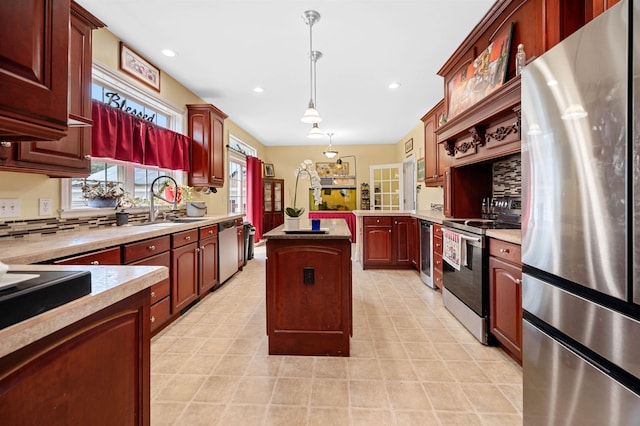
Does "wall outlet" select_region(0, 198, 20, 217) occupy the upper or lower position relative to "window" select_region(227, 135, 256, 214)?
lower

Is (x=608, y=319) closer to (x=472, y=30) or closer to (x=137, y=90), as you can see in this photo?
(x=472, y=30)

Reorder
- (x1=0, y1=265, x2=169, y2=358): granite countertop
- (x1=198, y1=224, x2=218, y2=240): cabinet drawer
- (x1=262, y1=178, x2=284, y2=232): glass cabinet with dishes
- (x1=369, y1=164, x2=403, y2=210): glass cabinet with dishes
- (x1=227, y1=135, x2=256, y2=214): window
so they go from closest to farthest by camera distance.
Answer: (x1=0, y1=265, x2=169, y2=358): granite countertop → (x1=198, y1=224, x2=218, y2=240): cabinet drawer → (x1=227, y1=135, x2=256, y2=214): window → (x1=369, y1=164, x2=403, y2=210): glass cabinet with dishes → (x1=262, y1=178, x2=284, y2=232): glass cabinet with dishes

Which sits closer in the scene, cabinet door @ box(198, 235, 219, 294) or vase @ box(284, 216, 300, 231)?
vase @ box(284, 216, 300, 231)

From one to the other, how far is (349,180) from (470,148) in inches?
202

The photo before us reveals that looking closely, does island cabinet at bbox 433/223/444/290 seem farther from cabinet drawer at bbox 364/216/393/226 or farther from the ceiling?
the ceiling

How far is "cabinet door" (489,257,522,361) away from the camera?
1962mm

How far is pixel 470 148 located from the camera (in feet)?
10.1

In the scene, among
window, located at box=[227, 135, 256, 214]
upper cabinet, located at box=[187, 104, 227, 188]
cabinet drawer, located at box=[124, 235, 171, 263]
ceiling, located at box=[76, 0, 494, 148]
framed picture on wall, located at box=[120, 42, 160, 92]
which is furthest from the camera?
window, located at box=[227, 135, 256, 214]

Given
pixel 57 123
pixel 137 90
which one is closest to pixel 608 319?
pixel 57 123

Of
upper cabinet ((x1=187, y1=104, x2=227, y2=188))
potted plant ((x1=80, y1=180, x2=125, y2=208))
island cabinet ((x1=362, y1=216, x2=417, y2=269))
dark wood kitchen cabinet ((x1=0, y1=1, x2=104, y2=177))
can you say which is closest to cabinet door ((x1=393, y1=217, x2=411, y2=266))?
island cabinet ((x1=362, y1=216, x2=417, y2=269))

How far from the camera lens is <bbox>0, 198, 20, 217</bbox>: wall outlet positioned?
1909 millimetres

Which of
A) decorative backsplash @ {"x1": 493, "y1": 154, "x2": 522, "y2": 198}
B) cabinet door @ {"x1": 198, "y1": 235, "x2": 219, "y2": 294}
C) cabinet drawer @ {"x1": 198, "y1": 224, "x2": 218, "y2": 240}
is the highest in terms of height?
decorative backsplash @ {"x1": 493, "y1": 154, "x2": 522, "y2": 198}

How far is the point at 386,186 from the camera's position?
735 centimetres

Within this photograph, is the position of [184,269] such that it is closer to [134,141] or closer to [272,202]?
[134,141]
